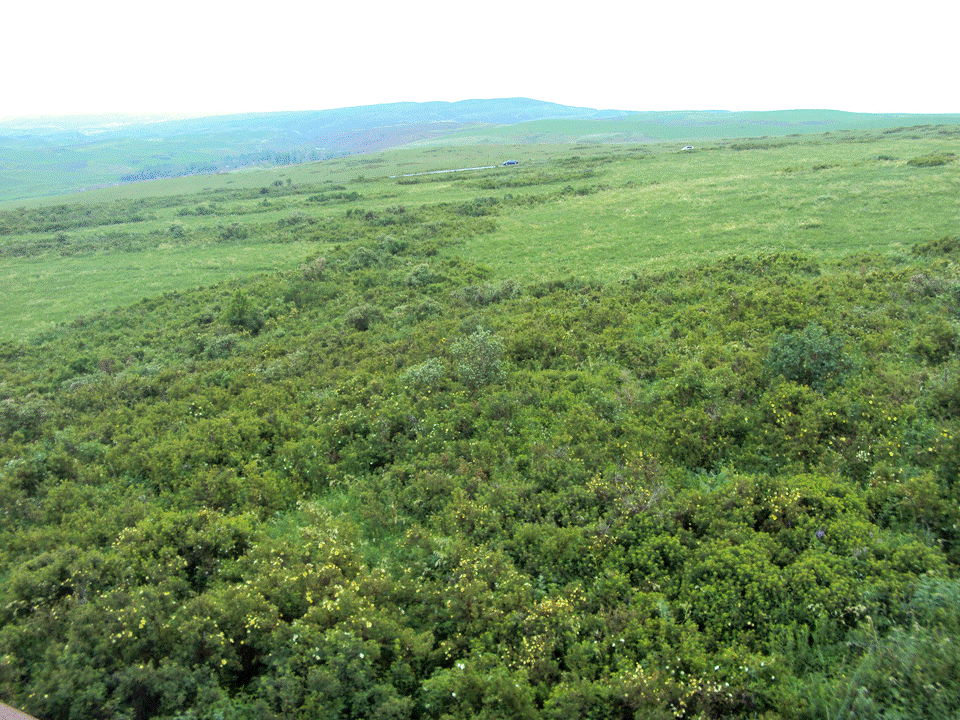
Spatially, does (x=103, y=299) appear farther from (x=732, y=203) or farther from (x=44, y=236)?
(x=732, y=203)

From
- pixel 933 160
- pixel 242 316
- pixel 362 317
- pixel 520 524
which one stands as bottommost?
pixel 520 524

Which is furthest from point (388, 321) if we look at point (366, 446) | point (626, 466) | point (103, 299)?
point (103, 299)

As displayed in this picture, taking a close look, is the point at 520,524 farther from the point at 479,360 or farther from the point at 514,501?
the point at 479,360

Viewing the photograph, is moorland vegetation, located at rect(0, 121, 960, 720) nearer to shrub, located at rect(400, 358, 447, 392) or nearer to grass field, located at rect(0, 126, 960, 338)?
shrub, located at rect(400, 358, 447, 392)

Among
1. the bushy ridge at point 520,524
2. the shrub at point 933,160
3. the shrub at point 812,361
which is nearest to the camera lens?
the bushy ridge at point 520,524

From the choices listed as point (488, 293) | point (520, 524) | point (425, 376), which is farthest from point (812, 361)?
point (488, 293)

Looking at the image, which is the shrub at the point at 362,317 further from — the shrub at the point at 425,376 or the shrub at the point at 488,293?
the shrub at the point at 425,376

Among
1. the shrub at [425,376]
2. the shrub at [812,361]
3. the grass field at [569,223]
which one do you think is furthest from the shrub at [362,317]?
the shrub at [812,361]
